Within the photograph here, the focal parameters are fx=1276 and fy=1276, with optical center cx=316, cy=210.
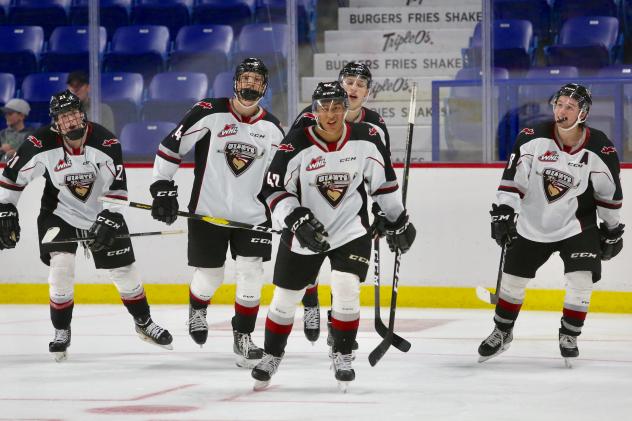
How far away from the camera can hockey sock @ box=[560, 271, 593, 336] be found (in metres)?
5.37

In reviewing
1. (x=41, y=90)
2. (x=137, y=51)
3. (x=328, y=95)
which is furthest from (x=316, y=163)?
(x=41, y=90)

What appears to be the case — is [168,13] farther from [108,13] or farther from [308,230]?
[308,230]

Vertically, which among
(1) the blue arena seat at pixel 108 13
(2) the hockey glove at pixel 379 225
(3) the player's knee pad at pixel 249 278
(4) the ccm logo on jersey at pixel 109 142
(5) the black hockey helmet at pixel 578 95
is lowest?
(3) the player's knee pad at pixel 249 278

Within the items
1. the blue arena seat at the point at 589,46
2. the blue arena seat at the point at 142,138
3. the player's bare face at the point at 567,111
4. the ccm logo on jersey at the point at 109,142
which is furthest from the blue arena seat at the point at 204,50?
the player's bare face at the point at 567,111

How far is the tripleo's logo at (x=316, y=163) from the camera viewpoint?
458 cm

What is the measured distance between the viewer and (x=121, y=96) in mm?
8500

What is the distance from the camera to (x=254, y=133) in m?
5.49

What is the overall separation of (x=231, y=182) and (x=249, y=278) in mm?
431

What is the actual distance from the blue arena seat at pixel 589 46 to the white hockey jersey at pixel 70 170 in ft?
11.3

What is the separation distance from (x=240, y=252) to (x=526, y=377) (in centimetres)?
132

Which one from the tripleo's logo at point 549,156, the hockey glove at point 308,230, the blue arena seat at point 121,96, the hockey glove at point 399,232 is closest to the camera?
the hockey glove at point 308,230

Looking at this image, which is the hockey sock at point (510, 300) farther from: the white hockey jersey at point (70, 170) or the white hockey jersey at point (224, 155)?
the white hockey jersey at point (70, 170)

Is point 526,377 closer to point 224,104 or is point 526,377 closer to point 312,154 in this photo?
point 312,154

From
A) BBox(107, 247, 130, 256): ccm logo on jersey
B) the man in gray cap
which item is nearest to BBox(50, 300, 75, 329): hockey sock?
BBox(107, 247, 130, 256): ccm logo on jersey
